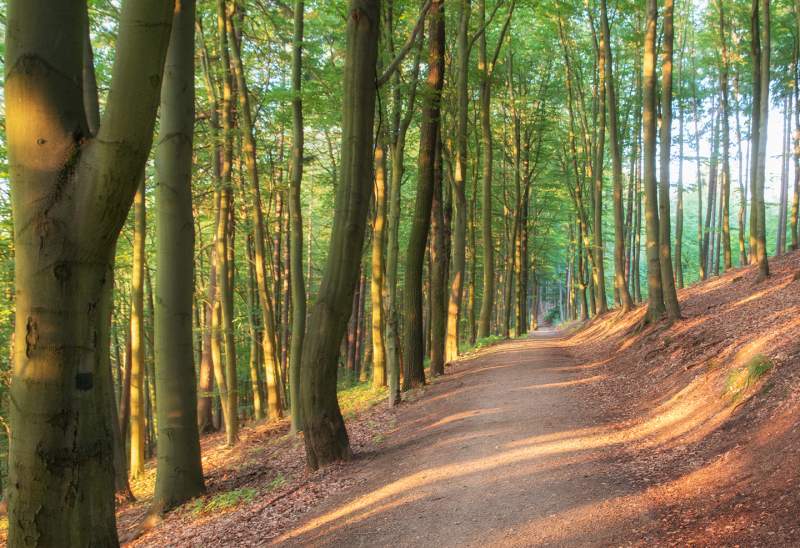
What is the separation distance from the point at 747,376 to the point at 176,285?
690cm

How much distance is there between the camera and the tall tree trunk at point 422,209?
39.7 feet

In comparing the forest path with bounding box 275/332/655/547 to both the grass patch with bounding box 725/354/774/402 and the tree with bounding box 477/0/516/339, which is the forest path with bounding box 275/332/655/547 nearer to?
the grass patch with bounding box 725/354/774/402

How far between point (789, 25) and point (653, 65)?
37.9ft

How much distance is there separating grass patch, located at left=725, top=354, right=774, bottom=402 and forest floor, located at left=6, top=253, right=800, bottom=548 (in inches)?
1.0

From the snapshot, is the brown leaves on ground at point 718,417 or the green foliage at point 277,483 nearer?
the brown leaves on ground at point 718,417

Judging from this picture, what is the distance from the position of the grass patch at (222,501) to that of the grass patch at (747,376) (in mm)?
6058

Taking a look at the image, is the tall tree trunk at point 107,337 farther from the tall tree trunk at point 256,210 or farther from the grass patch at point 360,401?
the grass patch at point 360,401

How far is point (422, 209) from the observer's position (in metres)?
12.4

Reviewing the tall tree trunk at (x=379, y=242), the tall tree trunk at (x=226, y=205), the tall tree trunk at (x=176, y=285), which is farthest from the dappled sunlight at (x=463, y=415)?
the tall tree trunk at (x=226, y=205)

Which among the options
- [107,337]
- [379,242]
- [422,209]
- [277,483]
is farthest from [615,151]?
[107,337]

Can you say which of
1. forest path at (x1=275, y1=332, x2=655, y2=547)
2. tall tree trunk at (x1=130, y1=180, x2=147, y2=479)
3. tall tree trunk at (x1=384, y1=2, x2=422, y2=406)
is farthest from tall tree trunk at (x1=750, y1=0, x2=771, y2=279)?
tall tree trunk at (x1=130, y1=180, x2=147, y2=479)

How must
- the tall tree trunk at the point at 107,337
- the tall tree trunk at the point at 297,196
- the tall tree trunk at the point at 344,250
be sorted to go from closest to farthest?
the tall tree trunk at the point at 107,337 < the tall tree trunk at the point at 344,250 < the tall tree trunk at the point at 297,196

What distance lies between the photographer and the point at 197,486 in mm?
7695

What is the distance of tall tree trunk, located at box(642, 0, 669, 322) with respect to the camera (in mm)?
12703
